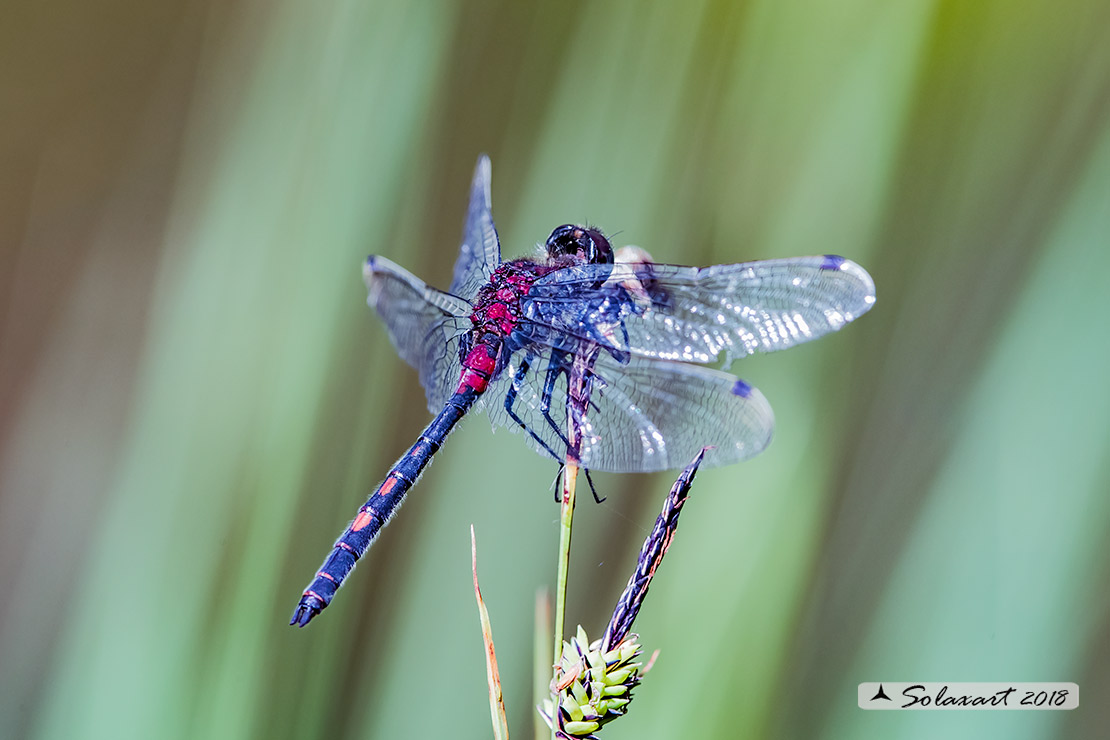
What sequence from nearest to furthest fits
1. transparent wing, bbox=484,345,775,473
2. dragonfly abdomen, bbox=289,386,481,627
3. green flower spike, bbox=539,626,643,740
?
green flower spike, bbox=539,626,643,740 → dragonfly abdomen, bbox=289,386,481,627 → transparent wing, bbox=484,345,775,473

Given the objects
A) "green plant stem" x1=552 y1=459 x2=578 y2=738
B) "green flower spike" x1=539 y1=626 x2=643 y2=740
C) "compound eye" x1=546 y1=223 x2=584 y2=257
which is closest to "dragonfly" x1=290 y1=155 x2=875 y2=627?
"compound eye" x1=546 y1=223 x2=584 y2=257

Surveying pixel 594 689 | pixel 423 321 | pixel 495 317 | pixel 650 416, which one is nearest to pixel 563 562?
pixel 594 689

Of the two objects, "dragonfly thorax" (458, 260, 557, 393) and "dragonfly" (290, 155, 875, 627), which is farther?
"dragonfly thorax" (458, 260, 557, 393)

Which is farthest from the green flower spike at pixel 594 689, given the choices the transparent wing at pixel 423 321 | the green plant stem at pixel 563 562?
the transparent wing at pixel 423 321

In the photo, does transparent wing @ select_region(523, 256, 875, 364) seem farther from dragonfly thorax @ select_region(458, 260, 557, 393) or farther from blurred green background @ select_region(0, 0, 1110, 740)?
blurred green background @ select_region(0, 0, 1110, 740)

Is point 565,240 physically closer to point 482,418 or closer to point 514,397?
point 514,397

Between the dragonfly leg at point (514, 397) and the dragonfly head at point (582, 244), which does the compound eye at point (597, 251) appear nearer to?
the dragonfly head at point (582, 244)

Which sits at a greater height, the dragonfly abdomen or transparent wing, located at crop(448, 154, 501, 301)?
transparent wing, located at crop(448, 154, 501, 301)
